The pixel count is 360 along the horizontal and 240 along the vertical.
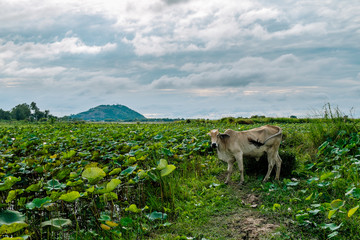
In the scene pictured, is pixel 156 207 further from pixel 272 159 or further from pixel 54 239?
pixel 272 159

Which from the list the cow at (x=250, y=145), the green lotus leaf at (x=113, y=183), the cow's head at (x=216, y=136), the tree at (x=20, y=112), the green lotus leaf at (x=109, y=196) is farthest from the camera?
the tree at (x=20, y=112)

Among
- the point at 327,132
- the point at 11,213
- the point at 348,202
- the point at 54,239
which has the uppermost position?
the point at 327,132

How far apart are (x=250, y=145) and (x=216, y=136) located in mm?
934

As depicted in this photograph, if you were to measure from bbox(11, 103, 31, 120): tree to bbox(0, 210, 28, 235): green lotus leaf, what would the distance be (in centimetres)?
6564

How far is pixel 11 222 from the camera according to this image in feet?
10.4

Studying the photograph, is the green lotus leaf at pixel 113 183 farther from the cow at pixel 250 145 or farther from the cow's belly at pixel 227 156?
the cow's belly at pixel 227 156

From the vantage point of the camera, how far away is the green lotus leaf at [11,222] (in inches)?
115

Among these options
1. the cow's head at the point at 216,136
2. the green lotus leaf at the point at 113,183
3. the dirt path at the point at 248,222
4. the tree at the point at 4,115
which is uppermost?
the tree at the point at 4,115

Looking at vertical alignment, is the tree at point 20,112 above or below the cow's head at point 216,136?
above

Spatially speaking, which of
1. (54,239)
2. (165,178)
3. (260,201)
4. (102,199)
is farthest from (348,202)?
(54,239)

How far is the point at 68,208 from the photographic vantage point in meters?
5.20

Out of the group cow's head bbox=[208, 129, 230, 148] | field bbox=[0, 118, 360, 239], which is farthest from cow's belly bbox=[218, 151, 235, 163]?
field bbox=[0, 118, 360, 239]

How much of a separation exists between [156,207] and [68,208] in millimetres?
1601

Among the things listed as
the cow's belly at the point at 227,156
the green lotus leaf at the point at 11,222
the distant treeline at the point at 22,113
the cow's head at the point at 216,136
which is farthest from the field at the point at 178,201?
the distant treeline at the point at 22,113
